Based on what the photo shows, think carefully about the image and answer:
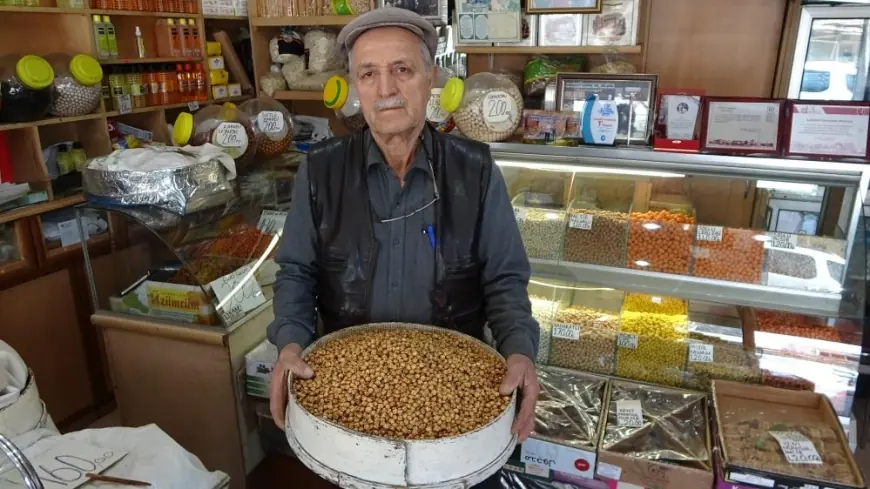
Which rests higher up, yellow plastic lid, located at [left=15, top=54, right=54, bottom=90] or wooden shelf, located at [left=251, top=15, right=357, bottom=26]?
wooden shelf, located at [left=251, top=15, right=357, bottom=26]

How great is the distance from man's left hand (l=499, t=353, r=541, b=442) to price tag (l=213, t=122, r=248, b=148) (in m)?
1.70

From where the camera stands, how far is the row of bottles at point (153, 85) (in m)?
2.96

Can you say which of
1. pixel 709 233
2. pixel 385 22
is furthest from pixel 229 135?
pixel 709 233

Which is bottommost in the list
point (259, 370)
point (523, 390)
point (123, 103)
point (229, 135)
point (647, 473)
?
point (647, 473)

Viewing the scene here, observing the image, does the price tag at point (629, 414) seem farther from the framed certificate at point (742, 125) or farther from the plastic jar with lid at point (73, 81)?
the plastic jar with lid at point (73, 81)

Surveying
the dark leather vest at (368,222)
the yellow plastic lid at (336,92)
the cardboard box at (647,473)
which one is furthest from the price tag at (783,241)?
the yellow plastic lid at (336,92)

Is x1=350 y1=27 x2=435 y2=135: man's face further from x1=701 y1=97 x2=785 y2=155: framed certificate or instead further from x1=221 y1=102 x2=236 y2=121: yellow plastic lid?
x1=221 y1=102 x2=236 y2=121: yellow plastic lid

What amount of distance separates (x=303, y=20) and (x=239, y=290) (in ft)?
6.27

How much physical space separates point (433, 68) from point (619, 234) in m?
1.00

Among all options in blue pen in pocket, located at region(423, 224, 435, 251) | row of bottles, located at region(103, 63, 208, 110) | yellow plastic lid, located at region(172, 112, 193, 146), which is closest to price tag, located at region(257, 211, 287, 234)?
yellow plastic lid, located at region(172, 112, 193, 146)

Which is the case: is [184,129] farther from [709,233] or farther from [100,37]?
[709,233]

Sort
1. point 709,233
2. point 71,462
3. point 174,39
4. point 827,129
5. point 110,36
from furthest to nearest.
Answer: point 174,39
point 110,36
point 709,233
point 827,129
point 71,462

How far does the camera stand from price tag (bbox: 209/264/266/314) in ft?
6.47

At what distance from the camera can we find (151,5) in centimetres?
309
